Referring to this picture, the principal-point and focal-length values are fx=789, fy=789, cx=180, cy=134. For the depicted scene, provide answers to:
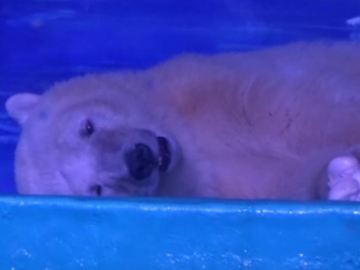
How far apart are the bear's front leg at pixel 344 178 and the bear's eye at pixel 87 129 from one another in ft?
2.40

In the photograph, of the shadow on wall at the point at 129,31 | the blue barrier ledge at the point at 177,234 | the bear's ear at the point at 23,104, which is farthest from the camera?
the shadow on wall at the point at 129,31

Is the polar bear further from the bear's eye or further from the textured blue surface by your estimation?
the textured blue surface

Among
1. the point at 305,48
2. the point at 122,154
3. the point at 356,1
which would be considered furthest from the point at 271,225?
the point at 356,1

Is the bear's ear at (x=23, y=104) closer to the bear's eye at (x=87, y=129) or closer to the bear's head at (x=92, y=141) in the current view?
the bear's head at (x=92, y=141)

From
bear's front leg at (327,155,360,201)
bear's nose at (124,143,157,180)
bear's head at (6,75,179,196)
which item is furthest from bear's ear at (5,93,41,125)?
bear's front leg at (327,155,360,201)

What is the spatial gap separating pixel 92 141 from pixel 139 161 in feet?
0.65

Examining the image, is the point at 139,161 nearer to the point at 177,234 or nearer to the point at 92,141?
the point at 92,141

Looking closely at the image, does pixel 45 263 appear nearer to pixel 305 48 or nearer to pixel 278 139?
pixel 278 139

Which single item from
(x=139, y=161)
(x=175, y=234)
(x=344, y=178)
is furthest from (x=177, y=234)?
(x=139, y=161)

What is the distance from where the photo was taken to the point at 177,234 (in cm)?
144

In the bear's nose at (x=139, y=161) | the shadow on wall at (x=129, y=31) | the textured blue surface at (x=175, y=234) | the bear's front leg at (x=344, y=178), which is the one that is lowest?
the textured blue surface at (x=175, y=234)

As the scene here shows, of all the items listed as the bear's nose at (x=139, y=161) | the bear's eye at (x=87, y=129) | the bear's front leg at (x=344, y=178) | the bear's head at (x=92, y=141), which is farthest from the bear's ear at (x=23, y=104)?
the bear's front leg at (x=344, y=178)

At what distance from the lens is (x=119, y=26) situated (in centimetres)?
330

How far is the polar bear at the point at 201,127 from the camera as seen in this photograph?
7.18ft
